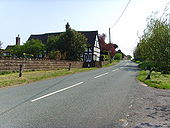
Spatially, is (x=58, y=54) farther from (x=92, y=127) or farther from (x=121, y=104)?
(x=92, y=127)

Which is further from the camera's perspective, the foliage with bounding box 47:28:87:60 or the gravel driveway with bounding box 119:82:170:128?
the foliage with bounding box 47:28:87:60

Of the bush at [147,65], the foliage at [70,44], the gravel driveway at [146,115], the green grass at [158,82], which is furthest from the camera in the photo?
the foliage at [70,44]

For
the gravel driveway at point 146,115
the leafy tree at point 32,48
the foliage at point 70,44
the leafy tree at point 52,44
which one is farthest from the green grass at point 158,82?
the leafy tree at point 32,48

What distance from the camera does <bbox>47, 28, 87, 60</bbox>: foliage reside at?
118 feet

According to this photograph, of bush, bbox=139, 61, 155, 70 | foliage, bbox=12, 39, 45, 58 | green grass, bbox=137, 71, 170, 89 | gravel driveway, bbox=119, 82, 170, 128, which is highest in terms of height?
foliage, bbox=12, 39, 45, 58

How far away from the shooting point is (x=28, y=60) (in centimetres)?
2200

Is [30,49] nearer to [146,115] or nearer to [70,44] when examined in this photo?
[70,44]

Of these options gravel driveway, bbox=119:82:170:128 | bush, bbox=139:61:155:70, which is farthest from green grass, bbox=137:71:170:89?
gravel driveway, bbox=119:82:170:128

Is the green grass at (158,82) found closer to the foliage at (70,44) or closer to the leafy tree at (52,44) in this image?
the foliage at (70,44)

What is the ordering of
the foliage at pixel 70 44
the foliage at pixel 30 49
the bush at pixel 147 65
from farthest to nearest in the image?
the foliage at pixel 30 49, the foliage at pixel 70 44, the bush at pixel 147 65

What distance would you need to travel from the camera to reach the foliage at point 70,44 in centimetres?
3594

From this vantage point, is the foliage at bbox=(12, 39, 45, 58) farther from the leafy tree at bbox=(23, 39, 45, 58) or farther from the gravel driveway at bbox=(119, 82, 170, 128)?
the gravel driveway at bbox=(119, 82, 170, 128)

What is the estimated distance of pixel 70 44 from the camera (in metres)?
35.7

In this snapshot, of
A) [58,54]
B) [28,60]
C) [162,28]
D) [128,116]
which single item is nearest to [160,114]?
[128,116]
